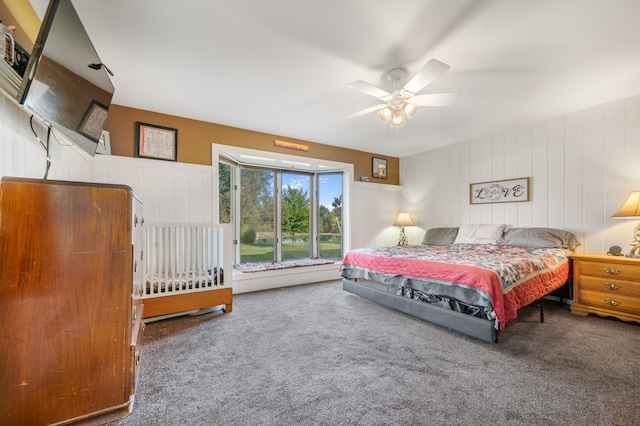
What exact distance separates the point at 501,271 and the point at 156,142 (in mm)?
4133

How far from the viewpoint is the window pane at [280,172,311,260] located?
202 inches

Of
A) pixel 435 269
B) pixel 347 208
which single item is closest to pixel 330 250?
pixel 347 208

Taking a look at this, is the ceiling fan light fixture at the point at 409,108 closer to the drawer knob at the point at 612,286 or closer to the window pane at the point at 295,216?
the drawer knob at the point at 612,286

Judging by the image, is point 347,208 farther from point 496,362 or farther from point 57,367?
point 57,367

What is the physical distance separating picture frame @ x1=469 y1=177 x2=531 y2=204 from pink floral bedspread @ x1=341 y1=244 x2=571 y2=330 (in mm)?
971

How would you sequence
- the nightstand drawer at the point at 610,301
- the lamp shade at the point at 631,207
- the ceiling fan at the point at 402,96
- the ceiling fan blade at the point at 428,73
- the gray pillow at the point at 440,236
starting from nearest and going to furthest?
the ceiling fan blade at the point at 428,73
the ceiling fan at the point at 402,96
the nightstand drawer at the point at 610,301
the lamp shade at the point at 631,207
the gray pillow at the point at 440,236

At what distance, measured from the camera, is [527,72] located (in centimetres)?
246

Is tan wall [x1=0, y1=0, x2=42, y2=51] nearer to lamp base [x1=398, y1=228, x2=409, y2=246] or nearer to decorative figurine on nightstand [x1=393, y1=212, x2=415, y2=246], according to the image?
decorative figurine on nightstand [x1=393, y1=212, x2=415, y2=246]

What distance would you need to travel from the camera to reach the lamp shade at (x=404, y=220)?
17.3 ft

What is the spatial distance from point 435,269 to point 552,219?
2461 mm

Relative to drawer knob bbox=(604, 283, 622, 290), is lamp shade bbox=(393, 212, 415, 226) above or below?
above

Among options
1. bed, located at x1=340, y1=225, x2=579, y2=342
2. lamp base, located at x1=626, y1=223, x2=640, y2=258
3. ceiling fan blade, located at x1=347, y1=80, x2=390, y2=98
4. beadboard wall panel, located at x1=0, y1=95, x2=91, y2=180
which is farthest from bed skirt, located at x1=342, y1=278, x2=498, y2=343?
beadboard wall panel, located at x1=0, y1=95, x2=91, y2=180

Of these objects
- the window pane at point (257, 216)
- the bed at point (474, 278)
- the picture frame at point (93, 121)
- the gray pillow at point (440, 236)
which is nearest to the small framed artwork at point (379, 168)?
the gray pillow at point (440, 236)

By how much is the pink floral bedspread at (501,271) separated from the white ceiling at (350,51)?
1832mm
